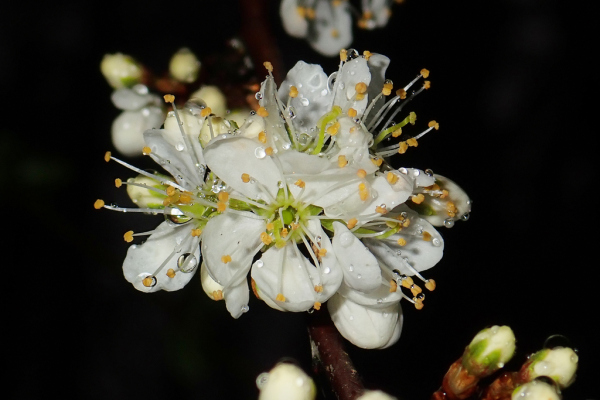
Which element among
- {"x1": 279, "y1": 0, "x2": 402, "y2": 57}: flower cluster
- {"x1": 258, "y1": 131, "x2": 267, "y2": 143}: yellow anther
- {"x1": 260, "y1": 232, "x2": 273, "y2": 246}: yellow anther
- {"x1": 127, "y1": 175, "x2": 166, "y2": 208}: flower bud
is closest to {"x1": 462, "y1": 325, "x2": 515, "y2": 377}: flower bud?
{"x1": 260, "y1": 232, "x2": 273, "y2": 246}: yellow anther

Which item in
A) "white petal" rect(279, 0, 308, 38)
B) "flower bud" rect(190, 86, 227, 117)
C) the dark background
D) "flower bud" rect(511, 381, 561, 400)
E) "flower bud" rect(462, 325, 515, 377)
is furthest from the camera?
the dark background

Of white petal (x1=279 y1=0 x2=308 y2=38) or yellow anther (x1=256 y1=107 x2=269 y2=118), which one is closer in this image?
yellow anther (x1=256 y1=107 x2=269 y2=118)

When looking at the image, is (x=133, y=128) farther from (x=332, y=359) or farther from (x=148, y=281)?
(x=332, y=359)

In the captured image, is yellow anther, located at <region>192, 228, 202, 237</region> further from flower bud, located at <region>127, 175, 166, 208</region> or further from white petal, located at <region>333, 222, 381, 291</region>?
white petal, located at <region>333, 222, 381, 291</region>

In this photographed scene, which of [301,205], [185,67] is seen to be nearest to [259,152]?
[301,205]

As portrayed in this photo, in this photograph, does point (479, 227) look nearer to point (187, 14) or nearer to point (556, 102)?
point (556, 102)

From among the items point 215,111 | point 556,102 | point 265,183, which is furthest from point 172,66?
point 556,102

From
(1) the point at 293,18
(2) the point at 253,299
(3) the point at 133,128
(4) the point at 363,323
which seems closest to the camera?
(4) the point at 363,323
